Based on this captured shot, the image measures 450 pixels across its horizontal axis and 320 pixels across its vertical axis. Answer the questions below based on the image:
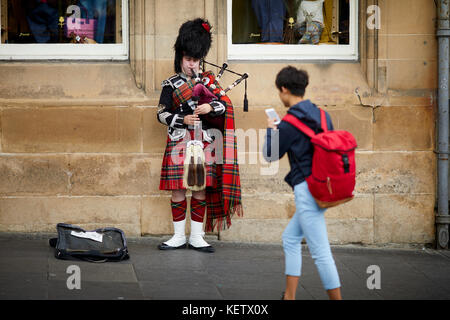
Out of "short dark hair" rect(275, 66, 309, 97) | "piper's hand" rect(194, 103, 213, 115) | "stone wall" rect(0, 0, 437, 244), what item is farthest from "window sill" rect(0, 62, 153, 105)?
"short dark hair" rect(275, 66, 309, 97)

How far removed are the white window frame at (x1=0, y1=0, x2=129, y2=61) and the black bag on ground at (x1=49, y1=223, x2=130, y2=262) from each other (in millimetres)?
1978

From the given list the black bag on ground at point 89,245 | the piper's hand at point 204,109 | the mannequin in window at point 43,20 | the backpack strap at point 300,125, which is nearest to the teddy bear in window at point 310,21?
the piper's hand at point 204,109

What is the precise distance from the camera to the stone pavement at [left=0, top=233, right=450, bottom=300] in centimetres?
574

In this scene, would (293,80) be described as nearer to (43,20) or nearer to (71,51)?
(71,51)

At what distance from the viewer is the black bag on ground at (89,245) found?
663 centimetres

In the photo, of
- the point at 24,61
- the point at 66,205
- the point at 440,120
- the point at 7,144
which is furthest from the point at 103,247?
the point at 440,120

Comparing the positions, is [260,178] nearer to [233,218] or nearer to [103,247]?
[233,218]

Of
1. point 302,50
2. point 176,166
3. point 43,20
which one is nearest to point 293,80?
point 176,166

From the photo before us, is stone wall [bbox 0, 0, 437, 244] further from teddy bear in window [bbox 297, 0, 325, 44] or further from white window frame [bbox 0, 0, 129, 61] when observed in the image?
teddy bear in window [bbox 297, 0, 325, 44]

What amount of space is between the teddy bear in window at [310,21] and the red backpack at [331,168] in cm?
333
